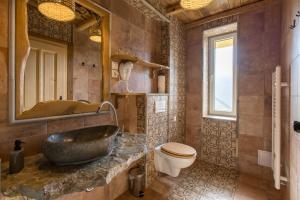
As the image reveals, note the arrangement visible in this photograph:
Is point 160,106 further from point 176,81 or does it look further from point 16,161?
point 16,161

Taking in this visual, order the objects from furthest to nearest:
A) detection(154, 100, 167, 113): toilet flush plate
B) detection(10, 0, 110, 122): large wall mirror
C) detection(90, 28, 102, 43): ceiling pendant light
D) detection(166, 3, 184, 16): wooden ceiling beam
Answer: detection(166, 3, 184, 16): wooden ceiling beam
detection(154, 100, 167, 113): toilet flush plate
detection(90, 28, 102, 43): ceiling pendant light
detection(10, 0, 110, 122): large wall mirror

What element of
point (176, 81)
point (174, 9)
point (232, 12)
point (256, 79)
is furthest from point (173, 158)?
point (232, 12)

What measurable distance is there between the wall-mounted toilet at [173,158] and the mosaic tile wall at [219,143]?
0.73 metres

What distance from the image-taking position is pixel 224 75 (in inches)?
105

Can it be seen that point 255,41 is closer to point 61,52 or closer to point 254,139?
point 254,139

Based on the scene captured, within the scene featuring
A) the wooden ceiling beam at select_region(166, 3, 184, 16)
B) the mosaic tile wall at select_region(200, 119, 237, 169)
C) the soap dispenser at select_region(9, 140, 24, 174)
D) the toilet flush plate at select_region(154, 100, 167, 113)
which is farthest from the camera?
the mosaic tile wall at select_region(200, 119, 237, 169)

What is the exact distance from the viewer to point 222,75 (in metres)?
2.69

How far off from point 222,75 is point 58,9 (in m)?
2.44

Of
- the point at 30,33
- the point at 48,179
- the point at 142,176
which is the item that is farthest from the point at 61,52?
the point at 142,176

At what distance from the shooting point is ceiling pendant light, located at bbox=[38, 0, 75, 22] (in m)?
1.16

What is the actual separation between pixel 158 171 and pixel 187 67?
5.92 ft

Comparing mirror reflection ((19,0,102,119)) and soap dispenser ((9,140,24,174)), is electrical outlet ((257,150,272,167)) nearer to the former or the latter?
mirror reflection ((19,0,102,119))

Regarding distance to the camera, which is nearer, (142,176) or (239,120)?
(142,176)

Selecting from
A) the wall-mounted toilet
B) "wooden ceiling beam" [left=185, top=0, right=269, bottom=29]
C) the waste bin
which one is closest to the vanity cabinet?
the waste bin
